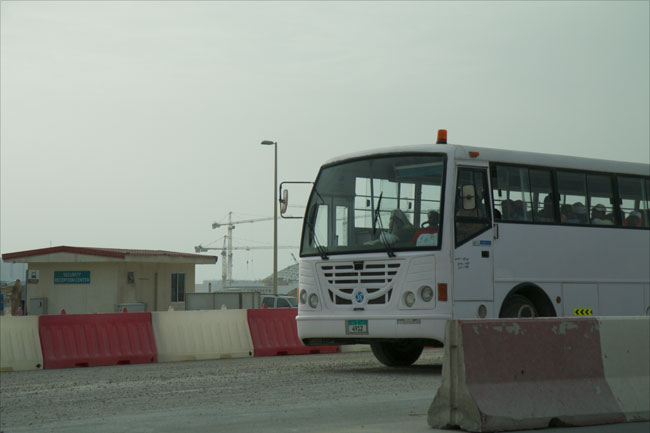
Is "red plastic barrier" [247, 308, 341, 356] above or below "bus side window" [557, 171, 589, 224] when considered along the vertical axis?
below

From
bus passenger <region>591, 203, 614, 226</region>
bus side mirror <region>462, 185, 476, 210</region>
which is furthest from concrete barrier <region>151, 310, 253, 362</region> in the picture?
bus passenger <region>591, 203, 614, 226</region>

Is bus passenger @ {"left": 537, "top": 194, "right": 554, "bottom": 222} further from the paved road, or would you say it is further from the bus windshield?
the paved road

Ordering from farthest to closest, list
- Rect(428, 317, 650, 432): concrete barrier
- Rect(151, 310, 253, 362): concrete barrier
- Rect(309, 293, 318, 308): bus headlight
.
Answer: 1. Rect(151, 310, 253, 362): concrete barrier
2. Rect(309, 293, 318, 308): bus headlight
3. Rect(428, 317, 650, 432): concrete barrier

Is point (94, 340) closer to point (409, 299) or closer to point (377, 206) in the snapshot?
point (377, 206)

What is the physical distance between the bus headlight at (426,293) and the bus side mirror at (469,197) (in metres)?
1.34

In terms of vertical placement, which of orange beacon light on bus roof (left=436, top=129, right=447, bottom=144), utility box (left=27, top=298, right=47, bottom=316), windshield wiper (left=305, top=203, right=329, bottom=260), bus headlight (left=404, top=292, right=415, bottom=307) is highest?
orange beacon light on bus roof (left=436, top=129, right=447, bottom=144)

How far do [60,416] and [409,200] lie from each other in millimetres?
6300

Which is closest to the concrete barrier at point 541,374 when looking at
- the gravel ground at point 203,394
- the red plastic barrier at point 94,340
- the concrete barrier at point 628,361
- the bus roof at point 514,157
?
the concrete barrier at point 628,361

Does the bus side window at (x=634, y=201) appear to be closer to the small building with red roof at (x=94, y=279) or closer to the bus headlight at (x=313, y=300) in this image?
the bus headlight at (x=313, y=300)

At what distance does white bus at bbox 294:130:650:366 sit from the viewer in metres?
13.4

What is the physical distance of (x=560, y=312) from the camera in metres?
14.5

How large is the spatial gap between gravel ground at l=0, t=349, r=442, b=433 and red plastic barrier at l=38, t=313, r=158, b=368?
712 mm

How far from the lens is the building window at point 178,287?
4141 centimetres

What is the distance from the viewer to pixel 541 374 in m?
8.16
